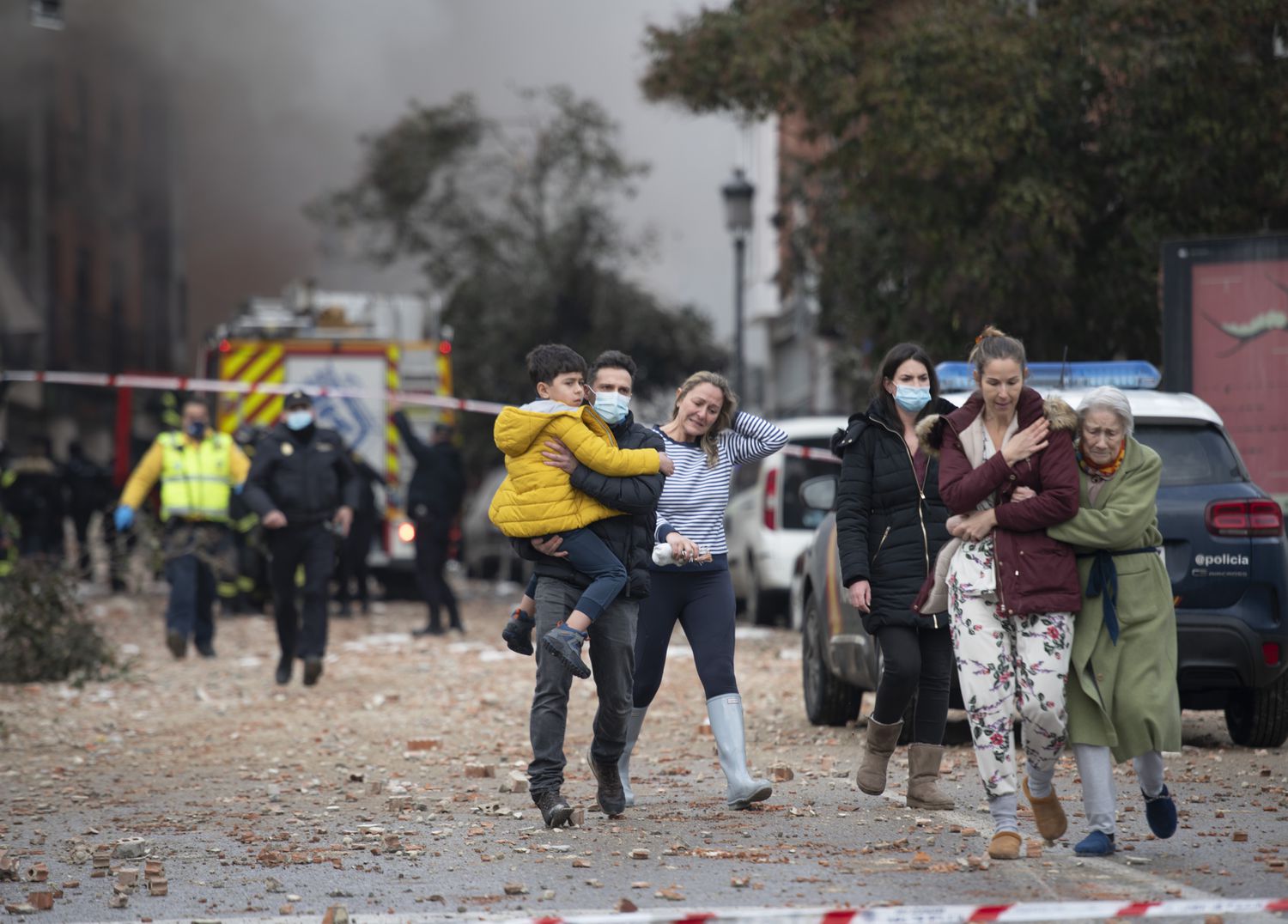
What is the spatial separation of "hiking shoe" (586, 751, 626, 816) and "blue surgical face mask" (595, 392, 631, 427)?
4.05ft

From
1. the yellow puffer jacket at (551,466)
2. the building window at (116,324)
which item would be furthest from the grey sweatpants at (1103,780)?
the building window at (116,324)

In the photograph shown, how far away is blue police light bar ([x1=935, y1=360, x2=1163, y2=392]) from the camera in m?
9.55

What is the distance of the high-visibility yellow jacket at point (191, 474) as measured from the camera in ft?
49.5

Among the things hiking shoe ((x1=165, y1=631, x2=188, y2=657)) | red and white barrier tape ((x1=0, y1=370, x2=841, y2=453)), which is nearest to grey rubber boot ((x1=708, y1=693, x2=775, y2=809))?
hiking shoe ((x1=165, y1=631, x2=188, y2=657))

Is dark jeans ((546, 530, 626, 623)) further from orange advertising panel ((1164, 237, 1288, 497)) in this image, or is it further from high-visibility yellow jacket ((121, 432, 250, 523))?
high-visibility yellow jacket ((121, 432, 250, 523))

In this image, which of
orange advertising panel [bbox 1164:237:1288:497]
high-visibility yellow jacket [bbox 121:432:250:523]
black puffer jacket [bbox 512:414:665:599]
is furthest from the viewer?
high-visibility yellow jacket [bbox 121:432:250:523]

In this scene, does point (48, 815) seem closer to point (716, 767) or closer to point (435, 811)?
point (435, 811)

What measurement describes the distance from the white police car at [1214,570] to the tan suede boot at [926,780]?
1652 mm

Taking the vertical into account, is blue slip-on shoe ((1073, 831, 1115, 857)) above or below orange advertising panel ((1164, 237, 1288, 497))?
below

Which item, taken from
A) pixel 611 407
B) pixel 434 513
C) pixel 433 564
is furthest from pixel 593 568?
pixel 433 564

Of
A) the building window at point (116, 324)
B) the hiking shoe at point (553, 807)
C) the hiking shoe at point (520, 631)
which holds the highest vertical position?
the building window at point (116, 324)

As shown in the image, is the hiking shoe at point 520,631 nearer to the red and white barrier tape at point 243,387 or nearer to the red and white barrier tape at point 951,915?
the red and white barrier tape at point 951,915

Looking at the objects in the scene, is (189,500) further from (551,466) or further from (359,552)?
(551,466)

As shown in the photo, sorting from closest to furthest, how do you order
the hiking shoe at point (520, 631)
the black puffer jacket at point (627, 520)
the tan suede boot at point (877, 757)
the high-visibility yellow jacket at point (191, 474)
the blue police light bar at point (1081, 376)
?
the black puffer jacket at point (627, 520)
the hiking shoe at point (520, 631)
the tan suede boot at point (877, 757)
the blue police light bar at point (1081, 376)
the high-visibility yellow jacket at point (191, 474)
